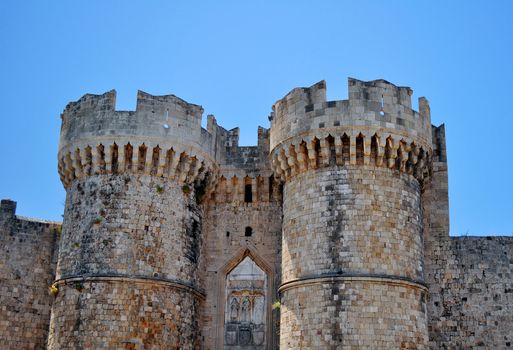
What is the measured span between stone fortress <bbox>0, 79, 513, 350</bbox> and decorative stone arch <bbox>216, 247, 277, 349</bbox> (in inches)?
1.2

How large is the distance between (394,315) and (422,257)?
1747mm

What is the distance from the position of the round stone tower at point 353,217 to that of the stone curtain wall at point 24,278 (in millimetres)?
6861

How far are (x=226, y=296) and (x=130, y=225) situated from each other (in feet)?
10.1

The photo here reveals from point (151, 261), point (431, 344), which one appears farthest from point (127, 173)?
point (431, 344)

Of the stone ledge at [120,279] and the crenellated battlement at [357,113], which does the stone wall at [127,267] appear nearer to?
the stone ledge at [120,279]

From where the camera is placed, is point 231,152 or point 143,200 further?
point 231,152

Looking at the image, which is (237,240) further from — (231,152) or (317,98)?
(317,98)

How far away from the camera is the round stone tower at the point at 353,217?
13.9 m

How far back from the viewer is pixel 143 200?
16.0 meters

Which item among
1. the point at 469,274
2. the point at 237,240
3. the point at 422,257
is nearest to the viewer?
the point at 422,257

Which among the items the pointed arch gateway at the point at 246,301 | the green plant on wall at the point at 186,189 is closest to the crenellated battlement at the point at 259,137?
the green plant on wall at the point at 186,189

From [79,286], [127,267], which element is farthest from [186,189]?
[79,286]

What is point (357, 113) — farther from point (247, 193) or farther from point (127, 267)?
point (127, 267)

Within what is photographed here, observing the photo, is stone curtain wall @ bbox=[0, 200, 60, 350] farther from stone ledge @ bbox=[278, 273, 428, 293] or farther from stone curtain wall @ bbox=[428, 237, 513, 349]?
stone curtain wall @ bbox=[428, 237, 513, 349]
